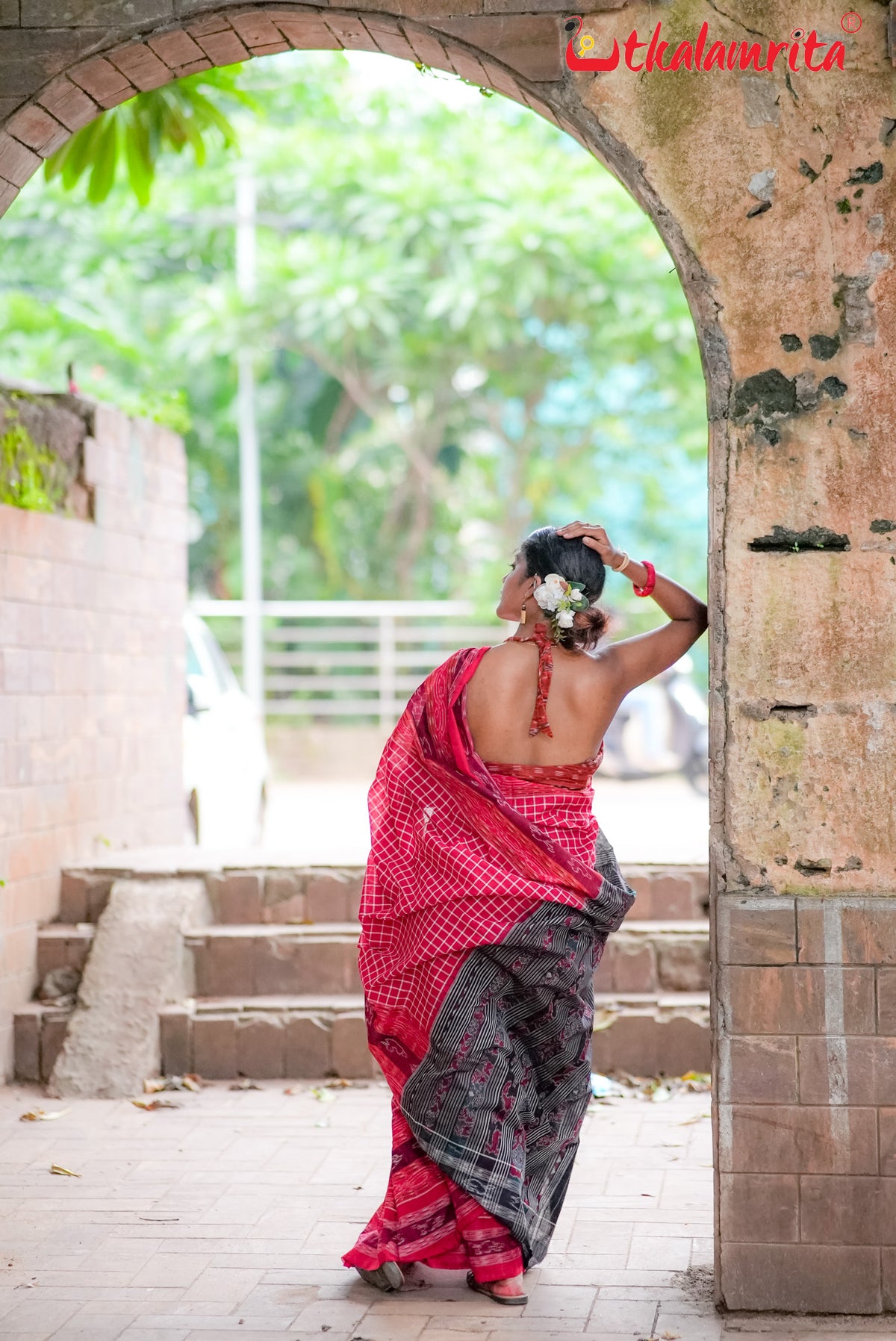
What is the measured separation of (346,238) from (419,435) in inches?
104

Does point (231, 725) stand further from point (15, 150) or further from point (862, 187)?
point (862, 187)

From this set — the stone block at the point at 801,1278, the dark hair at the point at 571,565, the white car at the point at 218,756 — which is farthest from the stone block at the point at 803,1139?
the white car at the point at 218,756

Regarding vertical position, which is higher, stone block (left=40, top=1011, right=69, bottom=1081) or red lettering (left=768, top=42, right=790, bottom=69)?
red lettering (left=768, top=42, right=790, bottom=69)

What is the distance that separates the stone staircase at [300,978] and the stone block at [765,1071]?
7.98 ft

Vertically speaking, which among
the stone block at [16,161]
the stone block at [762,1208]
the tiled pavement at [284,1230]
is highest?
the stone block at [16,161]

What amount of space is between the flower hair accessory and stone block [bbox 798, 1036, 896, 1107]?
1.17 meters

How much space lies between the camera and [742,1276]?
3504mm

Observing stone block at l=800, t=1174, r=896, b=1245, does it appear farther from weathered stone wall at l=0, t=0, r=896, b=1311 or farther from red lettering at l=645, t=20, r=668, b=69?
red lettering at l=645, t=20, r=668, b=69

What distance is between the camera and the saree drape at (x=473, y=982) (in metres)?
3.65

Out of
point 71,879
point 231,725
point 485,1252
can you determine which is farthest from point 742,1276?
point 231,725

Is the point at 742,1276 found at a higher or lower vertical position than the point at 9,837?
lower

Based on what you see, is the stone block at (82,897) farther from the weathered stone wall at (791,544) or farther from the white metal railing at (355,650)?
the white metal railing at (355,650)

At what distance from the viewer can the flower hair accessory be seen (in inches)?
145

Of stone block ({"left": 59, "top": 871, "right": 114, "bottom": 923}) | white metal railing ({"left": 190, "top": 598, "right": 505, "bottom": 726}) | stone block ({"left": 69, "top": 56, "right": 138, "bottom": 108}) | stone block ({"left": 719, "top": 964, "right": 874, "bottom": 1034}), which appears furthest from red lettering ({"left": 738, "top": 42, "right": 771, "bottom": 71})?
white metal railing ({"left": 190, "top": 598, "right": 505, "bottom": 726})
